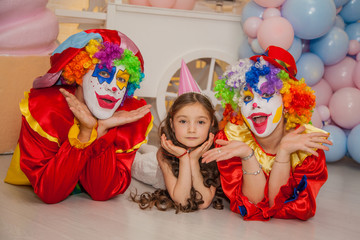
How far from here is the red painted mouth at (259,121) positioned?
2.43m

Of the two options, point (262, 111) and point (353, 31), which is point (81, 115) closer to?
point (262, 111)

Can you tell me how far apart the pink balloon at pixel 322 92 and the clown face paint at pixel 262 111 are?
4.33ft

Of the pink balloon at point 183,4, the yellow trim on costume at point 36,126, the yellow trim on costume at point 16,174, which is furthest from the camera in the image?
the pink balloon at point 183,4

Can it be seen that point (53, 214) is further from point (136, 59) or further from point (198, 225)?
point (136, 59)

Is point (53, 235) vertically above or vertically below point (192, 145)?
below

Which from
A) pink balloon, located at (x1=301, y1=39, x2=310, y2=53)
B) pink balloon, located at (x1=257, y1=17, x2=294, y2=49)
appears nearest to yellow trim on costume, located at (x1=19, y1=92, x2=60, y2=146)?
pink balloon, located at (x1=257, y1=17, x2=294, y2=49)

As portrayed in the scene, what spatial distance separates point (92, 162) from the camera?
2.51 meters

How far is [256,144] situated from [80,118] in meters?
0.98

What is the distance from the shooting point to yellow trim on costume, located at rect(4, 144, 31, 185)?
2682mm

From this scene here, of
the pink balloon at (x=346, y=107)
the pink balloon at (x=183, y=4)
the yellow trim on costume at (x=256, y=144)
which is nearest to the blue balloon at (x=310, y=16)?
the pink balloon at (x=346, y=107)

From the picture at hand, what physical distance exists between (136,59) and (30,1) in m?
1.28

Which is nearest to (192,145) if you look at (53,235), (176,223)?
(176,223)

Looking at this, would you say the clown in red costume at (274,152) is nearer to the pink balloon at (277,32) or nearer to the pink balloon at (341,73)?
the pink balloon at (277,32)

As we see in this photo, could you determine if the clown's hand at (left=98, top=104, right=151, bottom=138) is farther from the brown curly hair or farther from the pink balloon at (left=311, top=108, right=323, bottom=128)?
the pink balloon at (left=311, top=108, right=323, bottom=128)
